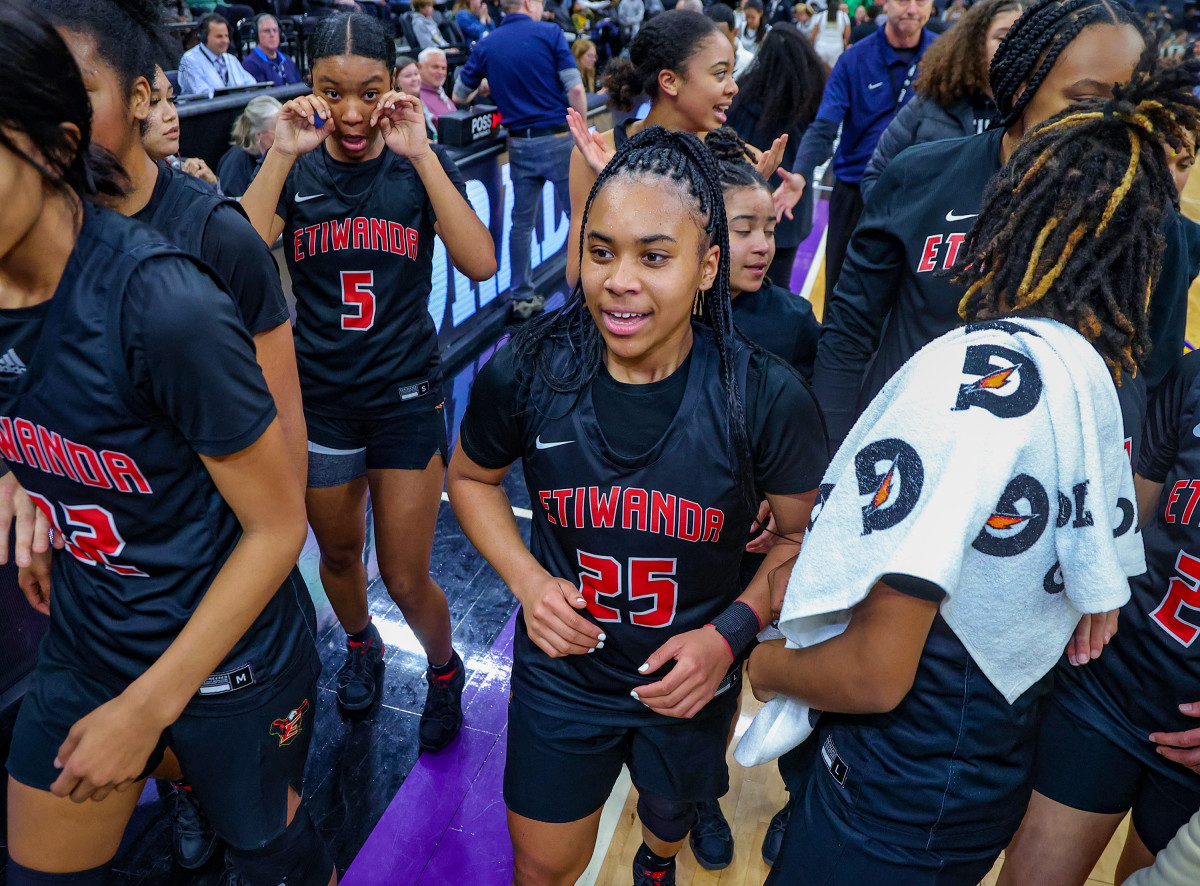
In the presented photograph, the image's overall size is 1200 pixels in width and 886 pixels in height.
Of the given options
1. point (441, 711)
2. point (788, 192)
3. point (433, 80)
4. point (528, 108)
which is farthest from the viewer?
point (433, 80)

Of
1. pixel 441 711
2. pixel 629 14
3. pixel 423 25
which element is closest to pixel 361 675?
pixel 441 711

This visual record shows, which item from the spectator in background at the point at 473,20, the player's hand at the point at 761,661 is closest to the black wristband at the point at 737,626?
the player's hand at the point at 761,661

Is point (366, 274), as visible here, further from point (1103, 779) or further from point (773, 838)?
point (1103, 779)

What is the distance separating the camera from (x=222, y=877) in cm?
237

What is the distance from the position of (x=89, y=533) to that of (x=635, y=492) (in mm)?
920

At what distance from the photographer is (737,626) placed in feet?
5.73

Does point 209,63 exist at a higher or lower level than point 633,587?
lower

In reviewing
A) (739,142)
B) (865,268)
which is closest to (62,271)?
(865,268)

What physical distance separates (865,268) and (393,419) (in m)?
1.36

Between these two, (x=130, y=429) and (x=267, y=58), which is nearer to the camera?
(x=130, y=429)

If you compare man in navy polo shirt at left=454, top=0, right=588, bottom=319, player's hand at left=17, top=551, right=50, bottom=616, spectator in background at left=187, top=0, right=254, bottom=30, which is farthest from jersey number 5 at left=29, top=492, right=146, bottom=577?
spectator in background at left=187, top=0, right=254, bottom=30

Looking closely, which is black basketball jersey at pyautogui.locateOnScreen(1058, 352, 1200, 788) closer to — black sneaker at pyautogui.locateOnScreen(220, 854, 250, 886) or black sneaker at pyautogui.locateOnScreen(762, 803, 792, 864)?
black sneaker at pyautogui.locateOnScreen(762, 803, 792, 864)

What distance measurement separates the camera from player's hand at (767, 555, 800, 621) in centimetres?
167

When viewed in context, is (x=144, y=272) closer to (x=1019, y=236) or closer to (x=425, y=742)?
(x=1019, y=236)
